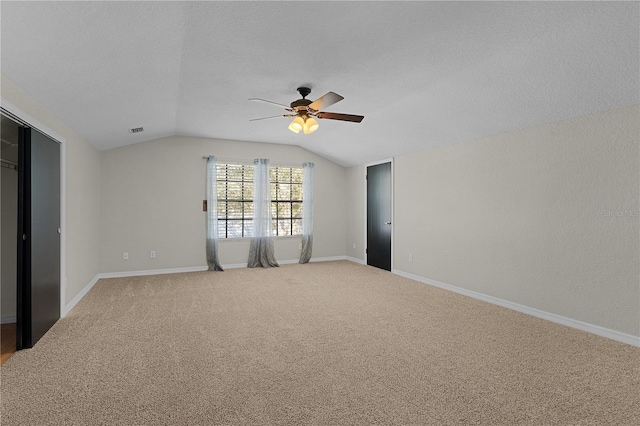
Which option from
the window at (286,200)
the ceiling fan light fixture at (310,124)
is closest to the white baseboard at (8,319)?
the ceiling fan light fixture at (310,124)

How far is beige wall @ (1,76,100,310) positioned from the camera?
341 cm

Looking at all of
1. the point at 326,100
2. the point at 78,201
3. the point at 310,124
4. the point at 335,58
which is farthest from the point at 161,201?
the point at 335,58

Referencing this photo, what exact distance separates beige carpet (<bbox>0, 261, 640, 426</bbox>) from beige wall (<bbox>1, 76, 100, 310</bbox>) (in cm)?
65

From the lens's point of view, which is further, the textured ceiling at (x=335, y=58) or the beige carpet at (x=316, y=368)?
the textured ceiling at (x=335, y=58)

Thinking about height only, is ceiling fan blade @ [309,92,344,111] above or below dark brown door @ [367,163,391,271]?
above

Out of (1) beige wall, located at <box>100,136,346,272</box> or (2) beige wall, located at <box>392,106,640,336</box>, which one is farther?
(1) beige wall, located at <box>100,136,346,272</box>

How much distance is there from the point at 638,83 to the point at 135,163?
6537mm

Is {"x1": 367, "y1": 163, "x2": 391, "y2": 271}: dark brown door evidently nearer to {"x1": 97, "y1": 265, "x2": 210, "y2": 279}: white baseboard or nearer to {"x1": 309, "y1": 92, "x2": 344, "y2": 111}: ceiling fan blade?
{"x1": 309, "y1": 92, "x2": 344, "y2": 111}: ceiling fan blade

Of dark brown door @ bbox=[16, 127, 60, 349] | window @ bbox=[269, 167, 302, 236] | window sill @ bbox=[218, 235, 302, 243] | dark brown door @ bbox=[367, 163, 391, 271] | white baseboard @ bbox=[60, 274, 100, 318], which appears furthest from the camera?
window @ bbox=[269, 167, 302, 236]

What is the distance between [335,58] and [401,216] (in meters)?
3.59

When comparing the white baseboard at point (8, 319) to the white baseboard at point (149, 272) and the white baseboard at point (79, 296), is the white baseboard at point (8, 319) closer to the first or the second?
the white baseboard at point (79, 296)

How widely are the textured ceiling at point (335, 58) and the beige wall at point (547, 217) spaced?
0.32 metres

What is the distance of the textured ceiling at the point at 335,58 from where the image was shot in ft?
6.93

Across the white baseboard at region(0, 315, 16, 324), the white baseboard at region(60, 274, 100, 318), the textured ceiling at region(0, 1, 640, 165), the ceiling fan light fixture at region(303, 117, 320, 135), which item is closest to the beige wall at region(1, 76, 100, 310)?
the white baseboard at region(60, 274, 100, 318)
